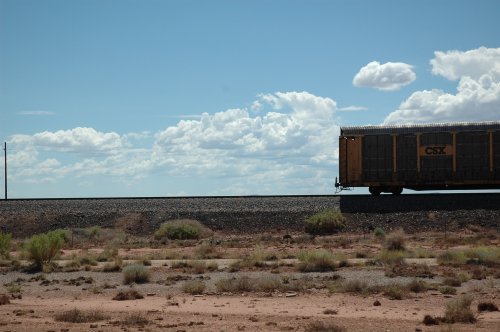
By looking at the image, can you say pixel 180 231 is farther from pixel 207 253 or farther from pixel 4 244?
pixel 4 244

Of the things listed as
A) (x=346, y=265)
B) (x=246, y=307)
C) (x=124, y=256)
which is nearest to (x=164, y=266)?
(x=124, y=256)

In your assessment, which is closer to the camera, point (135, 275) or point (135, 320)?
point (135, 320)

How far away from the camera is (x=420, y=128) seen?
137ft

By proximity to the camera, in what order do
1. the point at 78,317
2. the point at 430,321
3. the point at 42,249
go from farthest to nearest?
the point at 42,249, the point at 78,317, the point at 430,321

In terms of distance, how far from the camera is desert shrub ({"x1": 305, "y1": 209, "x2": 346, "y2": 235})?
125ft

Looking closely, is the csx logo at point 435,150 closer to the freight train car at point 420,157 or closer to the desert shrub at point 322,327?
the freight train car at point 420,157

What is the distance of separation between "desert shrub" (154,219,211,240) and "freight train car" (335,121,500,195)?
9294mm

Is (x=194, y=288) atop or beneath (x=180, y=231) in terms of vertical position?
beneath

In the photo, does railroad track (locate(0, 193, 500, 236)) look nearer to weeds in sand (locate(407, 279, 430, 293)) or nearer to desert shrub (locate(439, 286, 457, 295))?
weeds in sand (locate(407, 279, 430, 293))

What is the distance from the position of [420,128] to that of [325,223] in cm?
889

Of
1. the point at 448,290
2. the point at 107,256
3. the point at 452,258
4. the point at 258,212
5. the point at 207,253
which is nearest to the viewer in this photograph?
the point at 448,290

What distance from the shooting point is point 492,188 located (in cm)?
4144

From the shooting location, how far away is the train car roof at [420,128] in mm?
41031

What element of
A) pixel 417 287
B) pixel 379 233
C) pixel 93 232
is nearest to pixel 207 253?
pixel 379 233
